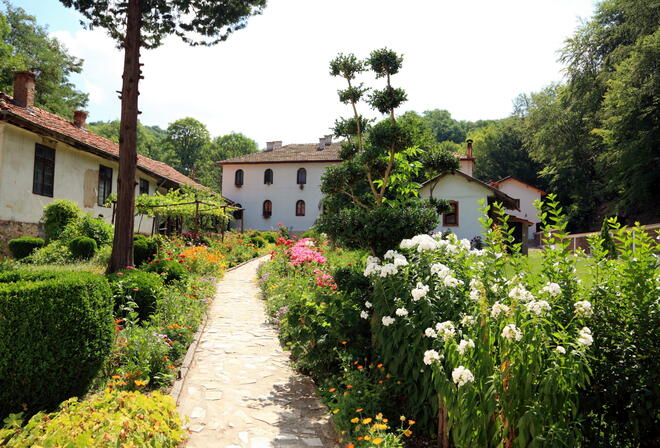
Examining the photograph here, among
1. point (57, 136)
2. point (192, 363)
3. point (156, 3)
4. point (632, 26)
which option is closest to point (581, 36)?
point (632, 26)

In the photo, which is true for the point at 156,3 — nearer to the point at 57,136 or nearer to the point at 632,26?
the point at 57,136

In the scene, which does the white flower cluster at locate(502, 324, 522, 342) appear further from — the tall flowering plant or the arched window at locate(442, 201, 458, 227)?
the arched window at locate(442, 201, 458, 227)

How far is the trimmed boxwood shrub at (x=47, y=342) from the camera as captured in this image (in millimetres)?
3967

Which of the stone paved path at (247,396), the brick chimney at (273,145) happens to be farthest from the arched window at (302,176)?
the stone paved path at (247,396)

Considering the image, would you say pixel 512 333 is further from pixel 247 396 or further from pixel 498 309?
pixel 247 396

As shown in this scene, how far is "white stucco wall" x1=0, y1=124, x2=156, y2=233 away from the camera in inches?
528

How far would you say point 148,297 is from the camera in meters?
6.67

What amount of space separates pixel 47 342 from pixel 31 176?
1300 cm

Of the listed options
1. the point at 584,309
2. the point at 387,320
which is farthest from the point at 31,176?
the point at 584,309

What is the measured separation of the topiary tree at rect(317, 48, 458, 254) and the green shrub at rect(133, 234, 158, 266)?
279 inches

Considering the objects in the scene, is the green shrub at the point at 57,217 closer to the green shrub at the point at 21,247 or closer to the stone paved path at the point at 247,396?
the green shrub at the point at 21,247

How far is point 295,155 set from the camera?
38.3 m

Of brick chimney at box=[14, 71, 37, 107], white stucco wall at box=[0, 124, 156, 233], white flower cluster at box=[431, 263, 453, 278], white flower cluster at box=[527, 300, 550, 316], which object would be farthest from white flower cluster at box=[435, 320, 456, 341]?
brick chimney at box=[14, 71, 37, 107]

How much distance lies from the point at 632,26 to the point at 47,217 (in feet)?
116
